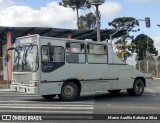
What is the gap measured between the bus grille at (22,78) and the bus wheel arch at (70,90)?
4.90 ft

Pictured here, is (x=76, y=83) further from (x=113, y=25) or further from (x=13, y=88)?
(x=113, y=25)

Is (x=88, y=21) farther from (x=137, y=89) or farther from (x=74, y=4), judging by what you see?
(x=137, y=89)

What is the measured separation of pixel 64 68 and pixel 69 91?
1.02 meters

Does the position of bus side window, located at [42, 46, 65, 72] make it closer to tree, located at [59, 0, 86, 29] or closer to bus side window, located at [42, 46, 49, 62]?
bus side window, located at [42, 46, 49, 62]

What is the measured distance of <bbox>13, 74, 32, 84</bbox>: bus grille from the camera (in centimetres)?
1699

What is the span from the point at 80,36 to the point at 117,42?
1686 inches

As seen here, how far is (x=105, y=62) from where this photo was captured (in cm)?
1916

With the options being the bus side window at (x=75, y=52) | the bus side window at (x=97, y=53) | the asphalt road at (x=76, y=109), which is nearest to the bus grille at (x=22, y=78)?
the asphalt road at (x=76, y=109)

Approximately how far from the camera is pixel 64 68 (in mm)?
17453

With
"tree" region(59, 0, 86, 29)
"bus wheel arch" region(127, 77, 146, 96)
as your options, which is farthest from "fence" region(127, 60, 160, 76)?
"bus wheel arch" region(127, 77, 146, 96)

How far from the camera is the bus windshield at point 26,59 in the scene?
16.9 m

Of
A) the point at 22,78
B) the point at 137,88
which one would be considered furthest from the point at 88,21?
the point at 22,78

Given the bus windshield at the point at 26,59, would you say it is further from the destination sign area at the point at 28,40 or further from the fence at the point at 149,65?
the fence at the point at 149,65

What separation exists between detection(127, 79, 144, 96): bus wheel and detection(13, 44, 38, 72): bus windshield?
597 centimetres
